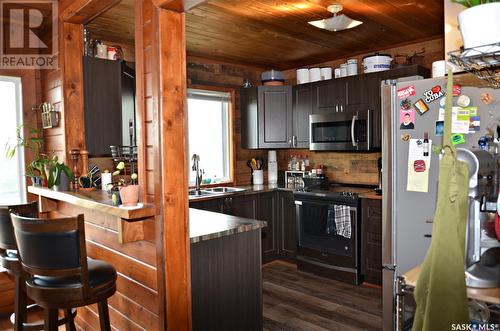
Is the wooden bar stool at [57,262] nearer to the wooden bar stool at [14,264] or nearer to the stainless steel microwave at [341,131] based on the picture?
the wooden bar stool at [14,264]

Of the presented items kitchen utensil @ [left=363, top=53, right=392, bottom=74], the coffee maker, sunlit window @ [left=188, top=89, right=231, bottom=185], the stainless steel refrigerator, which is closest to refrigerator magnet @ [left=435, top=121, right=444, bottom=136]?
the stainless steel refrigerator

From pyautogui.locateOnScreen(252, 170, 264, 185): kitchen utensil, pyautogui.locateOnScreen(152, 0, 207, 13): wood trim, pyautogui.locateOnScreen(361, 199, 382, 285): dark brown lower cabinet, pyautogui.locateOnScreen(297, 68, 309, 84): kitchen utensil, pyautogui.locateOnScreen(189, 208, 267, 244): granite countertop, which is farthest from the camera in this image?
pyautogui.locateOnScreen(252, 170, 264, 185): kitchen utensil

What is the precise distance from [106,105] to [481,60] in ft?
8.99

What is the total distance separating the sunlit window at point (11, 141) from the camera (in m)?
3.60

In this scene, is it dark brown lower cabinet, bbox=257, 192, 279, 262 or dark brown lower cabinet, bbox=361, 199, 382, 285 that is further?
dark brown lower cabinet, bbox=257, 192, 279, 262

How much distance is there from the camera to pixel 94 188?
120 inches

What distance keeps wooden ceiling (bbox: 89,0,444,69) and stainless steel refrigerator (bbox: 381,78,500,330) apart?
1280mm

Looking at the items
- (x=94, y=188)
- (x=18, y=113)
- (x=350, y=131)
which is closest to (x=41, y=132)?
(x=18, y=113)

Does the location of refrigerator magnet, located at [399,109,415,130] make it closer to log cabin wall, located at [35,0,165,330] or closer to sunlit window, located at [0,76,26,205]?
log cabin wall, located at [35,0,165,330]

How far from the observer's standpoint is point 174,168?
2.12m

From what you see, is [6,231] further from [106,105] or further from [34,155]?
[34,155]

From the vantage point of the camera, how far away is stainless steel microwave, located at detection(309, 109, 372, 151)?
4.20 metres

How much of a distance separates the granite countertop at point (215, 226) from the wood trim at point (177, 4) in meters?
1.22

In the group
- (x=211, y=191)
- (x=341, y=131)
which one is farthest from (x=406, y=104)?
(x=211, y=191)
